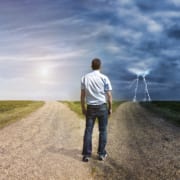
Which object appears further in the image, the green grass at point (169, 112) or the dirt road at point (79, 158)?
the green grass at point (169, 112)

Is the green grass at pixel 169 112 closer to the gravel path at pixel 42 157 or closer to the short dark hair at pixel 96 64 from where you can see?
the gravel path at pixel 42 157

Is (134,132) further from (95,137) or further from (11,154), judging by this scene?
(11,154)

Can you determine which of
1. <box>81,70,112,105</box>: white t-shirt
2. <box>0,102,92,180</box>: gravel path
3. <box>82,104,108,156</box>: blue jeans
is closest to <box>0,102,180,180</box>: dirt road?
<box>0,102,92,180</box>: gravel path

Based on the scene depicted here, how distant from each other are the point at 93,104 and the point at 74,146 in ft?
8.66

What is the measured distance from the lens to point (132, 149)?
11.4 meters

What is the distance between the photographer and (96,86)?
30.4 feet

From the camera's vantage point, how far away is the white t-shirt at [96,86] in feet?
30.5

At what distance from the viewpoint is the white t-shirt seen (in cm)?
928

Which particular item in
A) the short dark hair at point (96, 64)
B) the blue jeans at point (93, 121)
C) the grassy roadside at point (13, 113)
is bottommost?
the grassy roadside at point (13, 113)

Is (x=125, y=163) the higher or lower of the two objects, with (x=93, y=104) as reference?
lower

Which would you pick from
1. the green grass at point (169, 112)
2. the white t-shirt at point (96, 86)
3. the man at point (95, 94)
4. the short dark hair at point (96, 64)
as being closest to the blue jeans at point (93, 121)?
the man at point (95, 94)

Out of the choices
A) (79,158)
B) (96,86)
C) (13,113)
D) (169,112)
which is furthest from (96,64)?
(169,112)

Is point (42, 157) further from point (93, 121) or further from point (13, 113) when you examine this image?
point (13, 113)

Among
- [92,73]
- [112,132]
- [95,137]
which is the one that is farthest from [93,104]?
[112,132]
